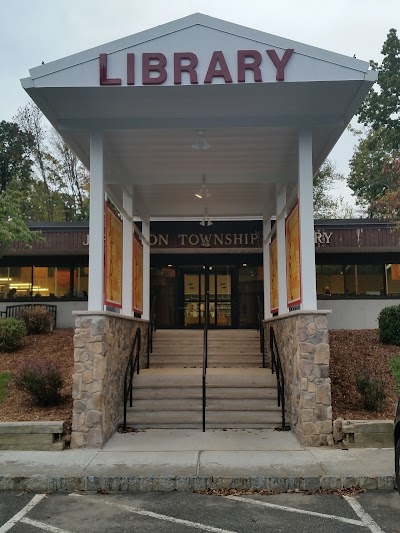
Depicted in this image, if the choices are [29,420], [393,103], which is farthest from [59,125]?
[393,103]

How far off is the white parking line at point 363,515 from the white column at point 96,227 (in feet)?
14.2

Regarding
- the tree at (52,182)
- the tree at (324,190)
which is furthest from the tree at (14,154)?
the tree at (324,190)

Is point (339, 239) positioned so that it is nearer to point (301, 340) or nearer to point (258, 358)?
point (258, 358)

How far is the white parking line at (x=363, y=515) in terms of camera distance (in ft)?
16.4

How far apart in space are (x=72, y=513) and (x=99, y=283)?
3531mm

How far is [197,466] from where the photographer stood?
6770 millimetres

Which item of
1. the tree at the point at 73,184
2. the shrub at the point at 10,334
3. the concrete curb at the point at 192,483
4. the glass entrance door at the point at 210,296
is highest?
the tree at the point at 73,184

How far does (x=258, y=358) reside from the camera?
1232 cm

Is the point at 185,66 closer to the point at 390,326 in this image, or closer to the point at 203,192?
the point at 203,192

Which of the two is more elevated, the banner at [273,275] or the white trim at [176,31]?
the white trim at [176,31]

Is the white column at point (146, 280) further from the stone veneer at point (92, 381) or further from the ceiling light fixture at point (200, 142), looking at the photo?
the ceiling light fixture at point (200, 142)

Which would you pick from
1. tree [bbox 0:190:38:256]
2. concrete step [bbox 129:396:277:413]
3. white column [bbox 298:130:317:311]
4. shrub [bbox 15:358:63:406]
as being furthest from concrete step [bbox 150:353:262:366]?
tree [bbox 0:190:38:256]

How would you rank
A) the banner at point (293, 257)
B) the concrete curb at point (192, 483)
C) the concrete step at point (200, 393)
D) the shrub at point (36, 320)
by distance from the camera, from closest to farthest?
the concrete curb at point (192, 483) → the banner at point (293, 257) → the concrete step at point (200, 393) → the shrub at point (36, 320)

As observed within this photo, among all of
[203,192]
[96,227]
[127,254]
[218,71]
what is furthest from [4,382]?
[218,71]
